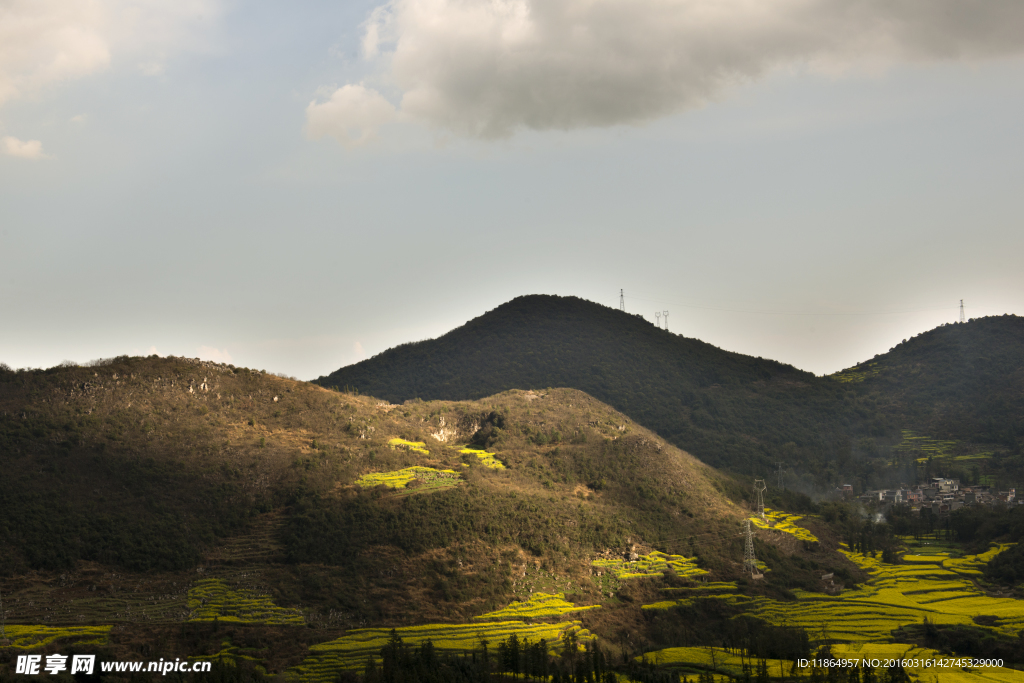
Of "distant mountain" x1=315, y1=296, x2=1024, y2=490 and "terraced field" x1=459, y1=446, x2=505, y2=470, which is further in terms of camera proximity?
"distant mountain" x1=315, y1=296, x2=1024, y2=490

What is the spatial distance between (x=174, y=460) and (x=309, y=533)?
1244 cm

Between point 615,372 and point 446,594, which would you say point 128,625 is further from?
point 615,372

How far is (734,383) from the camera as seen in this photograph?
135 m

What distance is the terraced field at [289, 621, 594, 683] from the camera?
46750 millimetres

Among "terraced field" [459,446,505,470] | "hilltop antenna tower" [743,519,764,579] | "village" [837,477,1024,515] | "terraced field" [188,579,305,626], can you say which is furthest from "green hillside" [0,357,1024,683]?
"village" [837,477,1024,515]

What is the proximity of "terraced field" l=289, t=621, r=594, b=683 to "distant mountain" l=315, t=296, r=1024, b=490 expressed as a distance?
190 ft

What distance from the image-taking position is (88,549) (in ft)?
170

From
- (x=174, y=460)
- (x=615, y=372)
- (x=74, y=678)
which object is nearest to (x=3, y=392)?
(x=174, y=460)

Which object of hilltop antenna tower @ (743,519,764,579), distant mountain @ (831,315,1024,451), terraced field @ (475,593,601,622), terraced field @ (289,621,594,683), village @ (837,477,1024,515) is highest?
distant mountain @ (831,315,1024,451)

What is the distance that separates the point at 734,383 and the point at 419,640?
94508mm

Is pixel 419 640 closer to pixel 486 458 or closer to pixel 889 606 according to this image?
pixel 486 458

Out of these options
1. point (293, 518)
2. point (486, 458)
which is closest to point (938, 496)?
point (486, 458)

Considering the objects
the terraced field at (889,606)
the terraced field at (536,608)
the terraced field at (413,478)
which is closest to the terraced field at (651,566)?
the terraced field at (889,606)

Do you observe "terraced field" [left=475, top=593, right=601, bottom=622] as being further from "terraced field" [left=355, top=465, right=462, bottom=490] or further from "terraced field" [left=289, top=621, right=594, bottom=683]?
"terraced field" [left=355, top=465, right=462, bottom=490]
